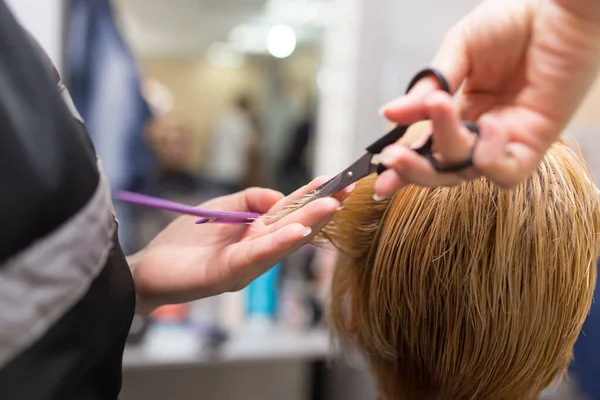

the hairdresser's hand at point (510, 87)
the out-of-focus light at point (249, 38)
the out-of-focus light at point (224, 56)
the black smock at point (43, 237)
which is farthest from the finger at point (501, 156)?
the out-of-focus light at point (224, 56)

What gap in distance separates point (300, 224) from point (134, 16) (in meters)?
1.75

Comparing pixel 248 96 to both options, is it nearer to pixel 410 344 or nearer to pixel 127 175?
pixel 127 175

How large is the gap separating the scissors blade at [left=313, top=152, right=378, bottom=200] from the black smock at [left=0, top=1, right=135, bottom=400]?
209mm

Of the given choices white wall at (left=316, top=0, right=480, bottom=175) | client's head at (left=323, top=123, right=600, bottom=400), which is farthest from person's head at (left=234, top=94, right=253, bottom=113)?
client's head at (left=323, top=123, right=600, bottom=400)

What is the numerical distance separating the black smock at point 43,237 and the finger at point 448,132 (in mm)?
261

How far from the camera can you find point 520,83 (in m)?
0.38

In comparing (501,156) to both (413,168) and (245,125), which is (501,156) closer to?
(413,168)

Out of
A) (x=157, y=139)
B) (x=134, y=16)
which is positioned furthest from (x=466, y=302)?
(x=134, y=16)

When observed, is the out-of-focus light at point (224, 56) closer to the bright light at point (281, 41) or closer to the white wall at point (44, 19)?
the bright light at point (281, 41)

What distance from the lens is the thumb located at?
358 mm

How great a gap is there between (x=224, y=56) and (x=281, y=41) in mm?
348

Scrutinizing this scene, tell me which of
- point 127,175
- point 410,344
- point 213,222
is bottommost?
point 127,175

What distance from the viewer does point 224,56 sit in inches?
95.0

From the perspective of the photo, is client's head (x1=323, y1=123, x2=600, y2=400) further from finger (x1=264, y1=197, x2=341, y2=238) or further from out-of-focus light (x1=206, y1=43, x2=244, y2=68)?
out-of-focus light (x1=206, y1=43, x2=244, y2=68)
